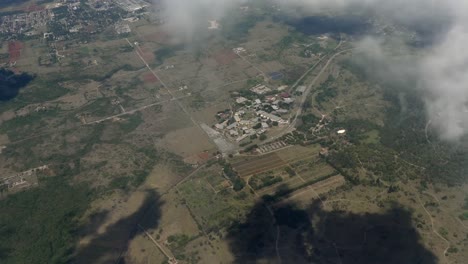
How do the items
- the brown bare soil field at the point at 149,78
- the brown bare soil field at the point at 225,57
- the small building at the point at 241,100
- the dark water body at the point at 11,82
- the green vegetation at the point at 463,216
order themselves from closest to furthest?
1. the green vegetation at the point at 463,216
2. the small building at the point at 241,100
3. the dark water body at the point at 11,82
4. the brown bare soil field at the point at 149,78
5. the brown bare soil field at the point at 225,57

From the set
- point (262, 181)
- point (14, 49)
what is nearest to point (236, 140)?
point (262, 181)

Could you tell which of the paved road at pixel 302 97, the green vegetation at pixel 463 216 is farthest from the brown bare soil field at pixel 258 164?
the green vegetation at pixel 463 216

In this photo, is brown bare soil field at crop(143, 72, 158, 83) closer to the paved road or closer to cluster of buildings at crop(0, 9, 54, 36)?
the paved road

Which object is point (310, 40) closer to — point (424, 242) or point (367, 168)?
point (367, 168)

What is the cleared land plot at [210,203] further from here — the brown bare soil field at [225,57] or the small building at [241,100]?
the brown bare soil field at [225,57]

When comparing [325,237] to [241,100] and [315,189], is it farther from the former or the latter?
[241,100]

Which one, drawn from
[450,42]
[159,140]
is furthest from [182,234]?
[450,42]
